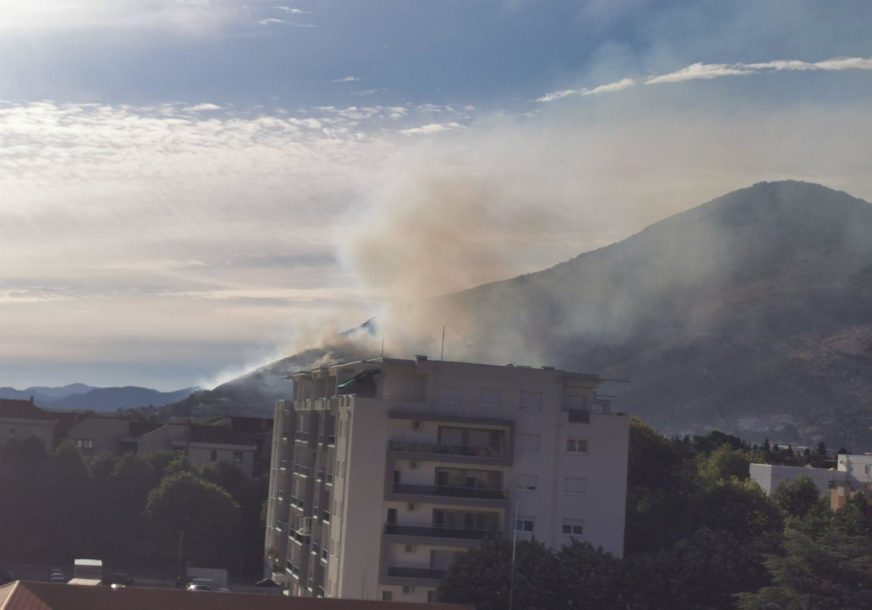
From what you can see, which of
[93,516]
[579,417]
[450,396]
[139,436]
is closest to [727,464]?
[139,436]

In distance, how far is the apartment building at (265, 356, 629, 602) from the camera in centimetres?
5797

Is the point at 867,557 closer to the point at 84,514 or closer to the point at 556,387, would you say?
the point at 556,387

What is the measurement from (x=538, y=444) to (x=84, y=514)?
136ft

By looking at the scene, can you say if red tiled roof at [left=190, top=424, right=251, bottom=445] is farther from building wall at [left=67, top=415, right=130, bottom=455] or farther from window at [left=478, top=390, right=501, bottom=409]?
window at [left=478, top=390, right=501, bottom=409]

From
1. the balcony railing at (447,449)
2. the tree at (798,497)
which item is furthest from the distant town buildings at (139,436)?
the balcony railing at (447,449)

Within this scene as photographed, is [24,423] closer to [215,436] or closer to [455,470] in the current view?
[215,436]

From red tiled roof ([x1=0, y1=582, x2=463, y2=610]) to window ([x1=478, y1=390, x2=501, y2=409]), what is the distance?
20243 mm

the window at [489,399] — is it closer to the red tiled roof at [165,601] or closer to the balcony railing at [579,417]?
the balcony railing at [579,417]

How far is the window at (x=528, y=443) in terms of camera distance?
198 ft

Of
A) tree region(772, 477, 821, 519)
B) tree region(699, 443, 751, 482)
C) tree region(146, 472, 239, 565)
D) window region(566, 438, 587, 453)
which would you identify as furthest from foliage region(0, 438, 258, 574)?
tree region(699, 443, 751, 482)

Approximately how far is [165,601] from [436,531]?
65.9 feet

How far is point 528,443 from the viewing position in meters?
60.4

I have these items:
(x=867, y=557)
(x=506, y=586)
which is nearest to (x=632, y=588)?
(x=506, y=586)

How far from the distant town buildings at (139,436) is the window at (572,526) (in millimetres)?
51107
